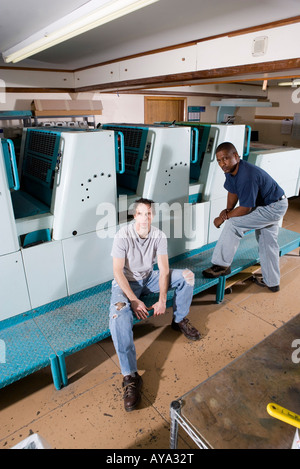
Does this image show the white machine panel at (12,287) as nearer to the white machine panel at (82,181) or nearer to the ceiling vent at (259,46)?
the white machine panel at (82,181)

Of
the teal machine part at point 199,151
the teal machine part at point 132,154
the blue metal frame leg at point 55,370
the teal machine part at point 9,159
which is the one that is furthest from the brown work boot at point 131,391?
the teal machine part at point 199,151

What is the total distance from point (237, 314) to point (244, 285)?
0.65 metres

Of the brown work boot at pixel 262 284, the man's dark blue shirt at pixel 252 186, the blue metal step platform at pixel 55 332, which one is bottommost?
the brown work boot at pixel 262 284

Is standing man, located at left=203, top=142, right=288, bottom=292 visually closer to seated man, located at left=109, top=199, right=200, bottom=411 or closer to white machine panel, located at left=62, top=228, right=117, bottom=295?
seated man, located at left=109, top=199, right=200, bottom=411

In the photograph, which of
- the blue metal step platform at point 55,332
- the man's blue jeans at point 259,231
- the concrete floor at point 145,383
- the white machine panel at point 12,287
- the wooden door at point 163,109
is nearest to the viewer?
the concrete floor at point 145,383

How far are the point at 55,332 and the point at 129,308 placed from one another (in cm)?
61

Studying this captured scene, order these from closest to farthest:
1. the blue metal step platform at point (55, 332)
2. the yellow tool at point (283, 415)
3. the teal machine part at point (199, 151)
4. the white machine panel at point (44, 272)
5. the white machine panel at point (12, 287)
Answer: the yellow tool at point (283, 415), the blue metal step platform at point (55, 332), the white machine panel at point (12, 287), the white machine panel at point (44, 272), the teal machine part at point (199, 151)

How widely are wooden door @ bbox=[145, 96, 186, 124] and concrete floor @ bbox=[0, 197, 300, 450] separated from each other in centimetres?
567

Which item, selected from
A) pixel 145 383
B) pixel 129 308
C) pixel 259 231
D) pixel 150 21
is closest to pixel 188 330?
pixel 145 383

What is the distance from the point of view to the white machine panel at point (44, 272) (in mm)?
2396

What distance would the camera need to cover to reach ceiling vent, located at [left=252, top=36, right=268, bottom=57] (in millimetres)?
3023

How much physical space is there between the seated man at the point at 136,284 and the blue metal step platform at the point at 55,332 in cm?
19

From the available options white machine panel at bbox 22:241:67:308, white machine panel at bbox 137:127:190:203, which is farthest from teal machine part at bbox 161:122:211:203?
white machine panel at bbox 22:241:67:308
